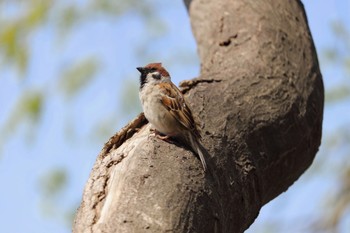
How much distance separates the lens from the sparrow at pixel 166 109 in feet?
10.7

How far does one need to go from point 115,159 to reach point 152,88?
3.08 ft

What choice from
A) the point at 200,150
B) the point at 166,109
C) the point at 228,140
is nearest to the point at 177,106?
the point at 166,109

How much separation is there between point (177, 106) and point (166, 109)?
151 millimetres

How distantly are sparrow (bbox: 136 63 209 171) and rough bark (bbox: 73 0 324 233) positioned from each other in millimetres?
44

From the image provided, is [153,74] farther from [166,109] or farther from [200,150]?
[200,150]

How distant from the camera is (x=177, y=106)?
142 inches

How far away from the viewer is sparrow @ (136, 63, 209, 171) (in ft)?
10.7

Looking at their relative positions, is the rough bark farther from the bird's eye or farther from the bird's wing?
the bird's eye

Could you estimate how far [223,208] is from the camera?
3.03 metres

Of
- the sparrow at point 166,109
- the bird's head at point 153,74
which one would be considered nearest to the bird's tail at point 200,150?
Result: the sparrow at point 166,109

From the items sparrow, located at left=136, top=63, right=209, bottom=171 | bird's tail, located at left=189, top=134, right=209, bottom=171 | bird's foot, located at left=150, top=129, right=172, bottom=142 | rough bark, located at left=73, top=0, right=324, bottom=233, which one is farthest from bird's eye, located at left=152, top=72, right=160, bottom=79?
bird's tail, located at left=189, top=134, right=209, bottom=171

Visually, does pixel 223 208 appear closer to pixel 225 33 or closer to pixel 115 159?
pixel 115 159

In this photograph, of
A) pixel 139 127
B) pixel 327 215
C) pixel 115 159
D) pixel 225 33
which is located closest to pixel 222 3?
pixel 225 33

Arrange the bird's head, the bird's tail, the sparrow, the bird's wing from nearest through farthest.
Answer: the bird's tail < the sparrow < the bird's wing < the bird's head
